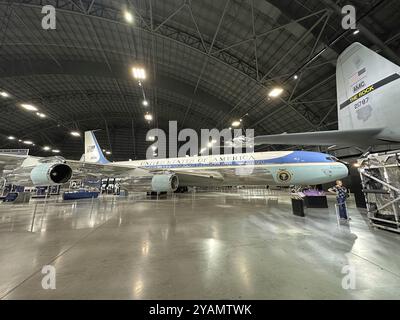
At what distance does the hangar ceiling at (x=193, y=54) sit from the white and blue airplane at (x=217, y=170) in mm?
6243

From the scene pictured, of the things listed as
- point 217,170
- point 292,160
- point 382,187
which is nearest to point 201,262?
point 382,187

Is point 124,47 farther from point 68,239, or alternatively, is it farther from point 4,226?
point 68,239

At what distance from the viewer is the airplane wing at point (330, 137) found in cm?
367

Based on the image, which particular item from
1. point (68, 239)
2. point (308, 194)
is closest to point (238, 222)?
point (68, 239)

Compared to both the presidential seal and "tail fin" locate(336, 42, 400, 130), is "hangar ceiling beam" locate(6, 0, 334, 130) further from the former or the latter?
the presidential seal

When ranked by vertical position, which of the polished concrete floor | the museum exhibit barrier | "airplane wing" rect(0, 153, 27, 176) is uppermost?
"airplane wing" rect(0, 153, 27, 176)

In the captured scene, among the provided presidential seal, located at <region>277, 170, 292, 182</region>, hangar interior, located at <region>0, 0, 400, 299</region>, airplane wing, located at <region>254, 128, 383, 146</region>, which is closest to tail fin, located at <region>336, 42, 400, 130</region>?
airplane wing, located at <region>254, 128, 383, 146</region>

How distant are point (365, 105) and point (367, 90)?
1.16ft

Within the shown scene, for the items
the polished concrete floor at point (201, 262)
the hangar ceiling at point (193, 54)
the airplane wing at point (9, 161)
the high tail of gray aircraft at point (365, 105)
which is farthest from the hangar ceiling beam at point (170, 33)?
the polished concrete floor at point (201, 262)

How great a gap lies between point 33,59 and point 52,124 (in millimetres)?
18174

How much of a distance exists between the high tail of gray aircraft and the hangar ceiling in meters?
5.18

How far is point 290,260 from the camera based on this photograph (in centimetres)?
248

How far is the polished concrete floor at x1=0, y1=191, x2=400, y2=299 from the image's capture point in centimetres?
174

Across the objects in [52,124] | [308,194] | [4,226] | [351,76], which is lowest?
[4,226]
